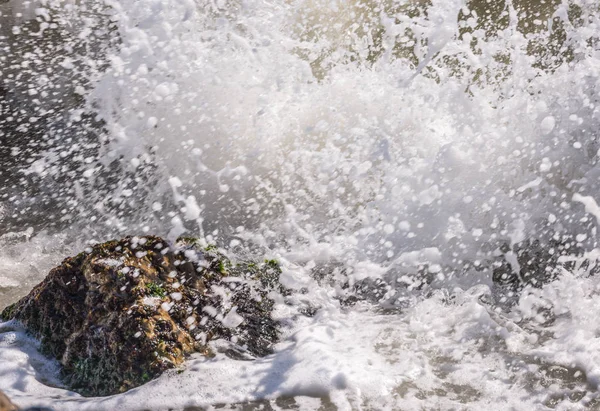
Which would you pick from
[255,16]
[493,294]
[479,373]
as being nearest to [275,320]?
[479,373]

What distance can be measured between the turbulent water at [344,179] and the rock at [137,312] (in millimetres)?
98

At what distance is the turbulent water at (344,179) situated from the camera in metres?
2.57

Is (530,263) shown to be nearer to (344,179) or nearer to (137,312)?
(344,179)

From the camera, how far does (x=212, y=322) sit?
266 cm

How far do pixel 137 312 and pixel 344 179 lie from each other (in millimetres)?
2005

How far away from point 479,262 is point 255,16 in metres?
3.12

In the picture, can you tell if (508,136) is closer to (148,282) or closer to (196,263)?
(196,263)

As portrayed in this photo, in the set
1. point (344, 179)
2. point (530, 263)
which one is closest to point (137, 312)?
point (344, 179)

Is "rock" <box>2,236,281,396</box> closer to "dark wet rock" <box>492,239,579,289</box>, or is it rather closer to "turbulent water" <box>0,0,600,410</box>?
"turbulent water" <box>0,0,600,410</box>

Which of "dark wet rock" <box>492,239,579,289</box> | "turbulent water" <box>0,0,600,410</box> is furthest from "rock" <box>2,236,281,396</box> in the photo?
"dark wet rock" <box>492,239,579,289</box>

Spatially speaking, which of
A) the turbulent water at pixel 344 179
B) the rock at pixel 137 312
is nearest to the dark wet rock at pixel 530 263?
the turbulent water at pixel 344 179

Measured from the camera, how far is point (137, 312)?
2428 millimetres

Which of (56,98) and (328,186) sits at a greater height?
(328,186)

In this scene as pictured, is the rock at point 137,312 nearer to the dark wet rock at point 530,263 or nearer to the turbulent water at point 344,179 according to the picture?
the turbulent water at point 344,179
